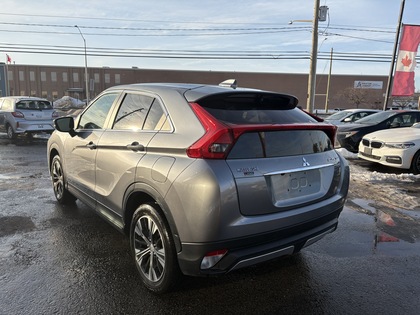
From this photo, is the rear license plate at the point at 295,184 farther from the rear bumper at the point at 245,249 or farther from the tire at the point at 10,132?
the tire at the point at 10,132

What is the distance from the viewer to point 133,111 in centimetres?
339

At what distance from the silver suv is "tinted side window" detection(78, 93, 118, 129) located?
379 mm

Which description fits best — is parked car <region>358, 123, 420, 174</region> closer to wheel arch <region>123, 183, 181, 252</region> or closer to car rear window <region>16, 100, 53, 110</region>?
wheel arch <region>123, 183, 181, 252</region>

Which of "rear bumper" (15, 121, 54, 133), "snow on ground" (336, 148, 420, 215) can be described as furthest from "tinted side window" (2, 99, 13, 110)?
"snow on ground" (336, 148, 420, 215)

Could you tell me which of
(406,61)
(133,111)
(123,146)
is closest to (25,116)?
(133,111)

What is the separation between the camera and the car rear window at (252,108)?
2.72 m

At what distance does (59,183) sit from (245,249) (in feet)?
11.9

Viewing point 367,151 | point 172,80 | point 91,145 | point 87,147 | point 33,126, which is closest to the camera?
point 91,145

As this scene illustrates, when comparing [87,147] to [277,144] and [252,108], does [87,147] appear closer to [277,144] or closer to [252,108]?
[252,108]

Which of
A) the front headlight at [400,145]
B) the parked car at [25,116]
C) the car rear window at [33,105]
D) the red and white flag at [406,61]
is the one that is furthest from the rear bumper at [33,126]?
the red and white flag at [406,61]

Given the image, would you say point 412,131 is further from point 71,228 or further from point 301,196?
point 71,228

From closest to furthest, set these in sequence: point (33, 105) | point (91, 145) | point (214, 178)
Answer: point (214, 178), point (91, 145), point (33, 105)

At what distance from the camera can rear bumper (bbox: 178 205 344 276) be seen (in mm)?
2453

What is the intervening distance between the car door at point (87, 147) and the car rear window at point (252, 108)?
147 centimetres
